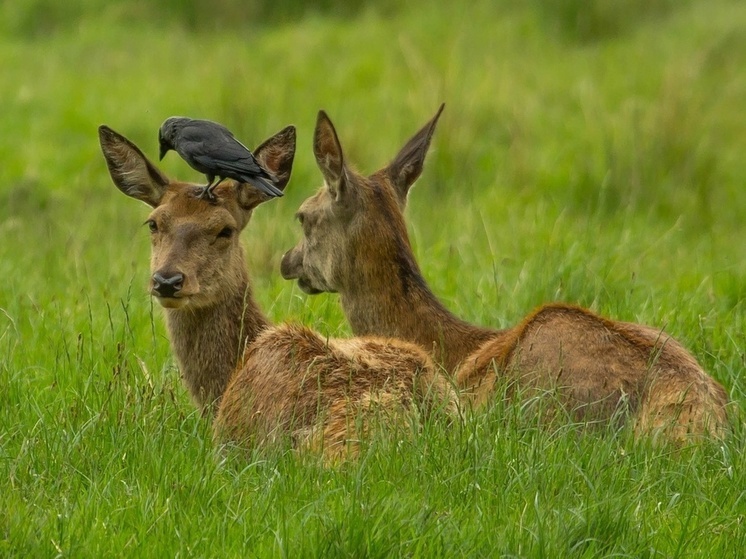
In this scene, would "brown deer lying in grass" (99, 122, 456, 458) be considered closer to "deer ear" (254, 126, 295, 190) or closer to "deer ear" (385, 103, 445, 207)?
"deer ear" (254, 126, 295, 190)

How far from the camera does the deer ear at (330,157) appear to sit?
6465mm

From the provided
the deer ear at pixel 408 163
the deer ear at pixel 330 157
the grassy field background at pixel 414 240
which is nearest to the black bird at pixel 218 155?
the deer ear at pixel 330 157

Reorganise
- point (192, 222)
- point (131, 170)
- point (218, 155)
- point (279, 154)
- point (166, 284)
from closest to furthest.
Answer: point (166, 284), point (218, 155), point (192, 222), point (131, 170), point (279, 154)

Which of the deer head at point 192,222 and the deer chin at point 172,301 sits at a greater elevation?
the deer head at point 192,222

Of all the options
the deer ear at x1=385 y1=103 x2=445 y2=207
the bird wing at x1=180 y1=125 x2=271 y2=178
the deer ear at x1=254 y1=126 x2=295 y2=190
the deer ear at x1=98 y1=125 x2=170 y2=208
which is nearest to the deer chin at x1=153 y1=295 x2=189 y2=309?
the bird wing at x1=180 y1=125 x2=271 y2=178

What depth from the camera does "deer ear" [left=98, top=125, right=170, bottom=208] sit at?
6.46 m

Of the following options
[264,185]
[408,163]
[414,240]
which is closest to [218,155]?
[264,185]

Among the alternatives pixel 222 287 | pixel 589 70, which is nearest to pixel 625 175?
pixel 589 70

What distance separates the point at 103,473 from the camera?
480 centimetres

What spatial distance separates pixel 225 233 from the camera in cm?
633

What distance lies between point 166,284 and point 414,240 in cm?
338

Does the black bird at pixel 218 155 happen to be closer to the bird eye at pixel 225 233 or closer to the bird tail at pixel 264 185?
the bird tail at pixel 264 185

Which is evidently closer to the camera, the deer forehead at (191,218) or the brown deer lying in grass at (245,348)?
the brown deer lying in grass at (245,348)

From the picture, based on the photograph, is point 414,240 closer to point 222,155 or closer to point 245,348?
point 222,155
